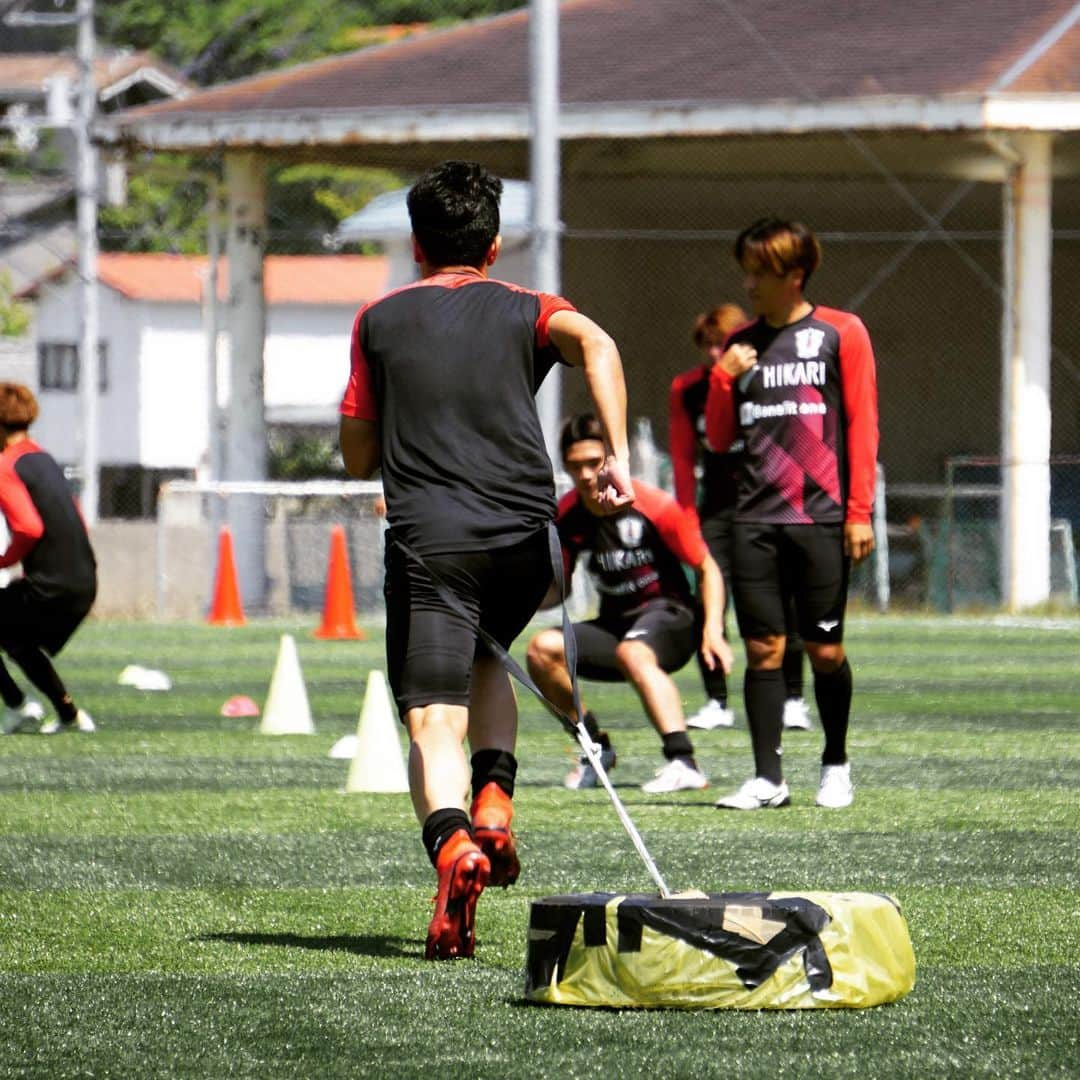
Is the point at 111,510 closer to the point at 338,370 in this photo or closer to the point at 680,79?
the point at 338,370

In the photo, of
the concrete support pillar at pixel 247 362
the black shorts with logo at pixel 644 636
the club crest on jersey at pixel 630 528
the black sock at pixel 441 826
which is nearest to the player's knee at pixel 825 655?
the black shorts with logo at pixel 644 636

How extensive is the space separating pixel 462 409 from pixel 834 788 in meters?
3.26

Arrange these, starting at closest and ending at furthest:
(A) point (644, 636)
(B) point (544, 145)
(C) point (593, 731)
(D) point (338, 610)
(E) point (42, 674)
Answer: (C) point (593, 731) < (A) point (644, 636) < (E) point (42, 674) < (D) point (338, 610) < (B) point (544, 145)

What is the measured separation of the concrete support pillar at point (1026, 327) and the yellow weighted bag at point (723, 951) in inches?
746

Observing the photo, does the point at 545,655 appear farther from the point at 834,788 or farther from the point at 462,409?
the point at 462,409

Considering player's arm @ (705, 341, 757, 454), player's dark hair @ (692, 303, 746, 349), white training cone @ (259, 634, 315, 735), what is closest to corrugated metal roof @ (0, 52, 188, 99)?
white training cone @ (259, 634, 315, 735)

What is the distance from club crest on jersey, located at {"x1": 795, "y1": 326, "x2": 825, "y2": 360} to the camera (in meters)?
8.15

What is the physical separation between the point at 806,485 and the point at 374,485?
60.7 ft

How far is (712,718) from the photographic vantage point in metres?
12.0

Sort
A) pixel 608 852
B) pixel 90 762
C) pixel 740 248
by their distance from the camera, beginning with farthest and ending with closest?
pixel 90 762, pixel 740 248, pixel 608 852

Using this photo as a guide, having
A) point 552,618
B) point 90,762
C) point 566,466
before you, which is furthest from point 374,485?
point 566,466

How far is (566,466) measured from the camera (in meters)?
8.89

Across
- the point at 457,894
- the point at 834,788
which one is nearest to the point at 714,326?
the point at 834,788

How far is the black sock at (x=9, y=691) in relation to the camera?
12133mm
